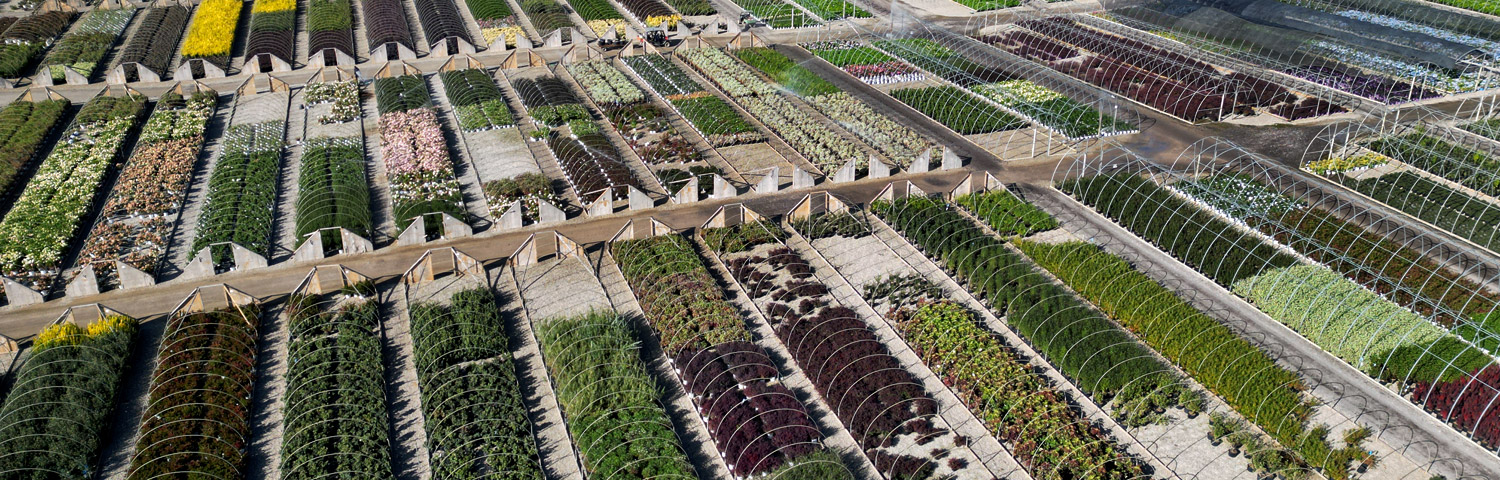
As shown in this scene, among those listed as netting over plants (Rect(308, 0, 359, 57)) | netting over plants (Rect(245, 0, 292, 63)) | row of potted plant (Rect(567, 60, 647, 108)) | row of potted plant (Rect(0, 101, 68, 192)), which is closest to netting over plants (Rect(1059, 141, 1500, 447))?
row of potted plant (Rect(567, 60, 647, 108))

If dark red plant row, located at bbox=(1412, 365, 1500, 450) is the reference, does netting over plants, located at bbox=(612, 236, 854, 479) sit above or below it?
below

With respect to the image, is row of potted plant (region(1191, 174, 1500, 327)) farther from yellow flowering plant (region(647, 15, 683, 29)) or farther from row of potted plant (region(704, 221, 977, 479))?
yellow flowering plant (region(647, 15, 683, 29))

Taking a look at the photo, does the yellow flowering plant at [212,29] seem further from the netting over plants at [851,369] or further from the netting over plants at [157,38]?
the netting over plants at [851,369]

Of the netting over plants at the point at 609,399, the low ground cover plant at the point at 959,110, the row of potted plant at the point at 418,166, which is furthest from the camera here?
the low ground cover plant at the point at 959,110

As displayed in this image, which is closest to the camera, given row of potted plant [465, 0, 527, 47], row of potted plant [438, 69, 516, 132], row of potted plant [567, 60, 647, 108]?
row of potted plant [438, 69, 516, 132]

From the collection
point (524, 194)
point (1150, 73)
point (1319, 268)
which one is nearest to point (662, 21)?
point (1150, 73)

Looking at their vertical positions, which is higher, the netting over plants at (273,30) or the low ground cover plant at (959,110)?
the low ground cover plant at (959,110)

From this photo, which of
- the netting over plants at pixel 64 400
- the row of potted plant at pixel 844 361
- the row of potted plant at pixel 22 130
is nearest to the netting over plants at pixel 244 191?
the netting over plants at pixel 64 400

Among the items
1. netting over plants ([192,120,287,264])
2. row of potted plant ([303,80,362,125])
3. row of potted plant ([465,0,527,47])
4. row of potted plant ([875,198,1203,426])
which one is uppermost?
row of potted plant ([875,198,1203,426])

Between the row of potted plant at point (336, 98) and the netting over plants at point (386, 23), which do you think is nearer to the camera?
the row of potted plant at point (336, 98)

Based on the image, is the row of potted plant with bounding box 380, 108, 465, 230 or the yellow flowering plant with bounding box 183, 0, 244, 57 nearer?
the row of potted plant with bounding box 380, 108, 465, 230

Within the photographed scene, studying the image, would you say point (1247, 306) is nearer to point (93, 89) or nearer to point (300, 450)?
point (300, 450)

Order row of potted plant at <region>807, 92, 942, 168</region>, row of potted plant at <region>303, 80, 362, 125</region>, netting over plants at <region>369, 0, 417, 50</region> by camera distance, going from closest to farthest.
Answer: row of potted plant at <region>807, 92, 942, 168</region>, row of potted plant at <region>303, 80, 362, 125</region>, netting over plants at <region>369, 0, 417, 50</region>
